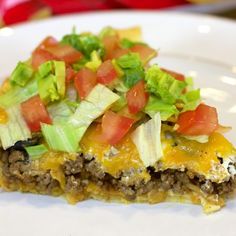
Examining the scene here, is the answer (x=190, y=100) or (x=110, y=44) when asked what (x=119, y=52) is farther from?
(x=190, y=100)

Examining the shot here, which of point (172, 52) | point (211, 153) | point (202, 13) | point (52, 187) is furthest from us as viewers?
point (202, 13)

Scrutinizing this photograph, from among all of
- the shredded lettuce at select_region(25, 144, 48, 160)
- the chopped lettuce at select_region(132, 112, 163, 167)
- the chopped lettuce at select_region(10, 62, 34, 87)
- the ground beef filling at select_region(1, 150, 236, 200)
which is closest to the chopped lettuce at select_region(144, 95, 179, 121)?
the chopped lettuce at select_region(132, 112, 163, 167)

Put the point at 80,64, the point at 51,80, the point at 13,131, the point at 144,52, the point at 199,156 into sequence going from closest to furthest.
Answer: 1. the point at 199,156
2. the point at 13,131
3. the point at 51,80
4. the point at 80,64
5. the point at 144,52

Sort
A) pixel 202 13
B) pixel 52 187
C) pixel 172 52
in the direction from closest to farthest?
pixel 52 187, pixel 172 52, pixel 202 13

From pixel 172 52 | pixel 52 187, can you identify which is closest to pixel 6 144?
pixel 52 187

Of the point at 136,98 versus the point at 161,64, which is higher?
the point at 136,98

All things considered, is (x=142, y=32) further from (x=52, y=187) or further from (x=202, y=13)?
(x=52, y=187)

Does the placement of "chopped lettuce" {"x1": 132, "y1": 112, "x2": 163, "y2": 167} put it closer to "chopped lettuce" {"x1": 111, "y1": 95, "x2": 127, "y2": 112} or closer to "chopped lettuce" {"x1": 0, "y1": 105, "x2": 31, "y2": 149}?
"chopped lettuce" {"x1": 111, "y1": 95, "x2": 127, "y2": 112}

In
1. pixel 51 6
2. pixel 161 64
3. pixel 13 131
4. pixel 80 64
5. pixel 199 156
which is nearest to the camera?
pixel 199 156

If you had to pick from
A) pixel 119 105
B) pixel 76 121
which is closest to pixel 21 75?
pixel 76 121
